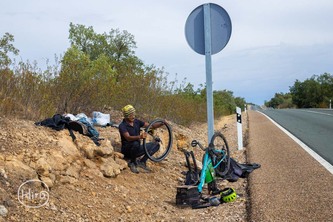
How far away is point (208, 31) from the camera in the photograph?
20.6 ft

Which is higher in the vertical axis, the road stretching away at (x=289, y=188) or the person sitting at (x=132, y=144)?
the person sitting at (x=132, y=144)

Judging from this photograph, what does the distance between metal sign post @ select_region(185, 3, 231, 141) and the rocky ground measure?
5.47 feet

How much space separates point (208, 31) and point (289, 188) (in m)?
2.76

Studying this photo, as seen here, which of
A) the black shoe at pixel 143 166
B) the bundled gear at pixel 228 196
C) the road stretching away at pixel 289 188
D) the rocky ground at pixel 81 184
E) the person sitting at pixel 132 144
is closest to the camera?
the rocky ground at pixel 81 184

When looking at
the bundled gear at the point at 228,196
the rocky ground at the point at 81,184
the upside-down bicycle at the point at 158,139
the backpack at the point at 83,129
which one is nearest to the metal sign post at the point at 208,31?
the upside-down bicycle at the point at 158,139

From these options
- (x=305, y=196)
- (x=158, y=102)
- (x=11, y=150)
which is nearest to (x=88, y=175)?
(x=11, y=150)

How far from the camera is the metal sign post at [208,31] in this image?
6.23m

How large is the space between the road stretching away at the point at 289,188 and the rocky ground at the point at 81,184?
0.95 ft

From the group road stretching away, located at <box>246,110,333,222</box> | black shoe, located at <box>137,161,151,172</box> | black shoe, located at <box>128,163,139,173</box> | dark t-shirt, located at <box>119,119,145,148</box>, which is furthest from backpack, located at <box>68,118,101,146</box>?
road stretching away, located at <box>246,110,333,222</box>

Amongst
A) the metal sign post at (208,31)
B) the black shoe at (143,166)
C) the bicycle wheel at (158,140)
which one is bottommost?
the black shoe at (143,166)

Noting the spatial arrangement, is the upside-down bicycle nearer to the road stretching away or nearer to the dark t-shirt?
the dark t-shirt

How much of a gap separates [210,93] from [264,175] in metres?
1.75

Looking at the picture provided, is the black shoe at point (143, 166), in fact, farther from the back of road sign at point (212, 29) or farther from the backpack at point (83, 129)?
the back of road sign at point (212, 29)

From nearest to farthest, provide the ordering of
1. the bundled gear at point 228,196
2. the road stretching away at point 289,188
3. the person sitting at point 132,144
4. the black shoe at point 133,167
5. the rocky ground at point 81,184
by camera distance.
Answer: the rocky ground at point 81,184 → the road stretching away at point 289,188 → the bundled gear at point 228,196 → the black shoe at point 133,167 → the person sitting at point 132,144
